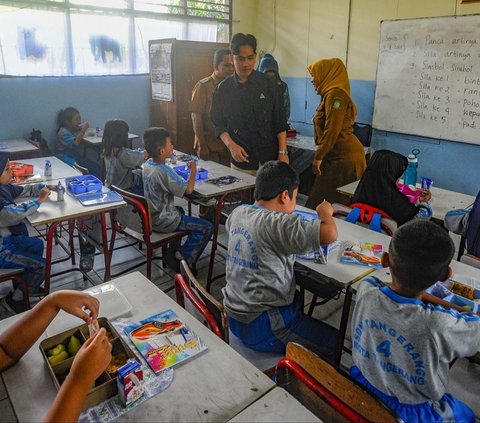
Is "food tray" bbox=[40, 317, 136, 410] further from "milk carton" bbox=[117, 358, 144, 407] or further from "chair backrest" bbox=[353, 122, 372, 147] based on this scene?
"chair backrest" bbox=[353, 122, 372, 147]

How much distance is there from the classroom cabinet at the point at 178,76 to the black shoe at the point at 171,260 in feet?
9.23

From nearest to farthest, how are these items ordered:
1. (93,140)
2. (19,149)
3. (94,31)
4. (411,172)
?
(411,172), (19,149), (93,140), (94,31)

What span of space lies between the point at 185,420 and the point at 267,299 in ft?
2.57

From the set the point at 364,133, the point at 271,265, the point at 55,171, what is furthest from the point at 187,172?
the point at 364,133

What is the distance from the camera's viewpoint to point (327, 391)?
1.11 metres

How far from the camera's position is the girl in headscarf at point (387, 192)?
2609 millimetres

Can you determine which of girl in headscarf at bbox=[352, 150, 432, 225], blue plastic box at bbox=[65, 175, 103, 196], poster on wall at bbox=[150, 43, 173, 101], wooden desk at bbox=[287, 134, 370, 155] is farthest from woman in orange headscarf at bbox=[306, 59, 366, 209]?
poster on wall at bbox=[150, 43, 173, 101]

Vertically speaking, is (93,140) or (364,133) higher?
(364,133)

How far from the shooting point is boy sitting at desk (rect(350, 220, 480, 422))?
122 centimetres

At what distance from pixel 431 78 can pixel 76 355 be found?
4820 mm

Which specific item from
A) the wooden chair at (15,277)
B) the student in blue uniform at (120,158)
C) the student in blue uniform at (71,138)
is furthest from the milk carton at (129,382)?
the student in blue uniform at (71,138)

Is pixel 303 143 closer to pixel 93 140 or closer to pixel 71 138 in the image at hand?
pixel 93 140

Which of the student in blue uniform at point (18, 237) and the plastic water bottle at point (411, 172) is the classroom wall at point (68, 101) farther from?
the plastic water bottle at point (411, 172)

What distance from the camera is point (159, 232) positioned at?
3.04 metres
